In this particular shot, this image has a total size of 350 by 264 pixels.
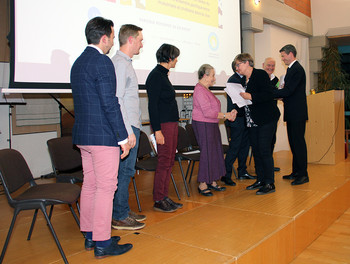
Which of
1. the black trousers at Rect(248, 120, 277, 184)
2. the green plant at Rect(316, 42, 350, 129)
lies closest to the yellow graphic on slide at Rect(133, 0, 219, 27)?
the black trousers at Rect(248, 120, 277, 184)

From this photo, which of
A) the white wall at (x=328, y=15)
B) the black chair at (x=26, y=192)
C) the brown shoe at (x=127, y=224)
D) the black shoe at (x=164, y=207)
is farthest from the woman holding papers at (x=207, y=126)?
the white wall at (x=328, y=15)

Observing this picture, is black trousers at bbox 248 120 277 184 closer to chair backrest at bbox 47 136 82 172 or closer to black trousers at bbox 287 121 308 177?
black trousers at bbox 287 121 308 177

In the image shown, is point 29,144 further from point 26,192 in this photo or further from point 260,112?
point 260,112

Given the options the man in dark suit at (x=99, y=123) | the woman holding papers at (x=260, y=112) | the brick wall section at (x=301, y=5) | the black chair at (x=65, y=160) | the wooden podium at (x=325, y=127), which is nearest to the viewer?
the man in dark suit at (x=99, y=123)

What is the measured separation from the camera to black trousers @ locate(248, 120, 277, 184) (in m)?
3.30

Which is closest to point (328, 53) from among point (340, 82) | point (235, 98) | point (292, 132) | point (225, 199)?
point (340, 82)

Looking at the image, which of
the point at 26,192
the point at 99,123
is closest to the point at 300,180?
the point at 99,123

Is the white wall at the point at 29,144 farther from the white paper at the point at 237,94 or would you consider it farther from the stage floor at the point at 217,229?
the white paper at the point at 237,94

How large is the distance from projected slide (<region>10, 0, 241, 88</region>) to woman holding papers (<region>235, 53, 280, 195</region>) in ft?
3.80

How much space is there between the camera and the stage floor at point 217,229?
80.0 inches

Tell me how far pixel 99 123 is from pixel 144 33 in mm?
2160

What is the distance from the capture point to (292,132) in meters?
3.82

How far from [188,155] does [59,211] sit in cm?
139

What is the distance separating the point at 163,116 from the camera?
2863mm
